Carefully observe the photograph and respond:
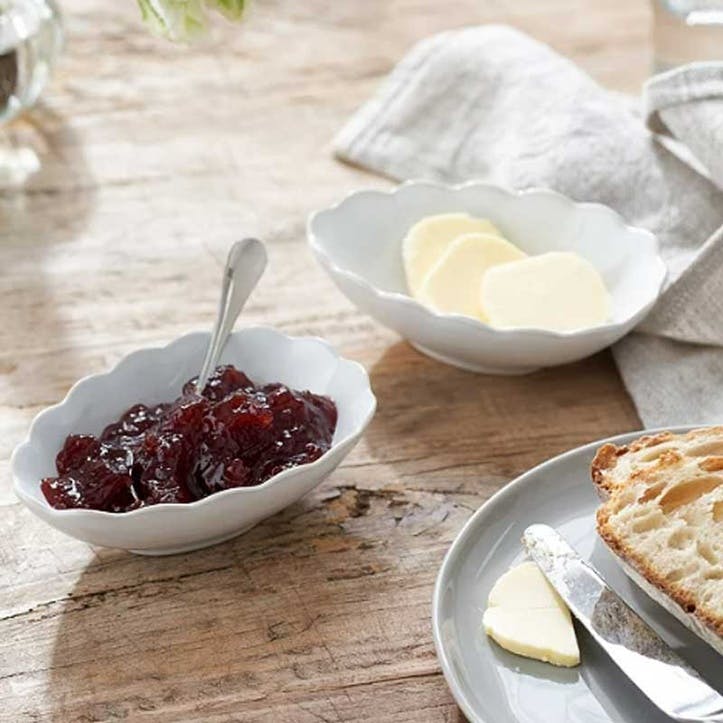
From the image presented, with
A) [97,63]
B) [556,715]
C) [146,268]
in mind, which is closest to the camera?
[556,715]

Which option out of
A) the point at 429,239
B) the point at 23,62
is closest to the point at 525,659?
the point at 429,239

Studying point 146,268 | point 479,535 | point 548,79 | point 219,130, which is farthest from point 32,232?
point 479,535

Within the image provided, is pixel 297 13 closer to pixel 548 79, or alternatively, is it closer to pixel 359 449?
pixel 548 79

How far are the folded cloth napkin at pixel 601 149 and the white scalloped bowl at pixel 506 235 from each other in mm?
76

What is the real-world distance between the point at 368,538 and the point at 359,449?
0.61ft

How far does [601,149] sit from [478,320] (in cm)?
54

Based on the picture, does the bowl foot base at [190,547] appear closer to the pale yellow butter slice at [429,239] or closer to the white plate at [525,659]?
the white plate at [525,659]

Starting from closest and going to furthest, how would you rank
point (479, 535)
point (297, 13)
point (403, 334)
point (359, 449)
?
1. point (479, 535)
2. point (359, 449)
3. point (403, 334)
4. point (297, 13)

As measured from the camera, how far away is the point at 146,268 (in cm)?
220

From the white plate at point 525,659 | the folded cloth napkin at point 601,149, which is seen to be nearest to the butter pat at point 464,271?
the folded cloth napkin at point 601,149

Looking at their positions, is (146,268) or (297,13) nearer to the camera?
(146,268)

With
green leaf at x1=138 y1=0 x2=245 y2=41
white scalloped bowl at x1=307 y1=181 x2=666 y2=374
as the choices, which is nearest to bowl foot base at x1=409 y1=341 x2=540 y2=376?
white scalloped bowl at x1=307 y1=181 x2=666 y2=374

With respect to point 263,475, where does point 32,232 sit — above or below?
below

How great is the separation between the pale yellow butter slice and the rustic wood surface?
0.10m
